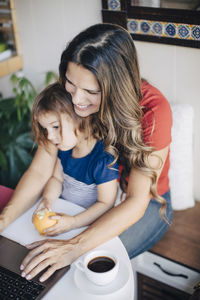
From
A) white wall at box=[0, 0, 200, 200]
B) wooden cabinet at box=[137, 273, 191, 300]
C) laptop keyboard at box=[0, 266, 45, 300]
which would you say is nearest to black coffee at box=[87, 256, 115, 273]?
laptop keyboard at box=[0, 266, 45, 300]

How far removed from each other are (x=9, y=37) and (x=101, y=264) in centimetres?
177

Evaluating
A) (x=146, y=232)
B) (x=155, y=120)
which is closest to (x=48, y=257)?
(x=146, y=232)

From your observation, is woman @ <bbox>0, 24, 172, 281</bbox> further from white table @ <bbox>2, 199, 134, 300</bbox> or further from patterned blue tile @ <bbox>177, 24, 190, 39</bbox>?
patterned blue tile @ <bbox>177, 24, 190, 39</bbox>

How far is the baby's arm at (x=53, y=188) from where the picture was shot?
4.25ft

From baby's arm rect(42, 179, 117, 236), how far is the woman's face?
29cm

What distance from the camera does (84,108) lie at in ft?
4.00

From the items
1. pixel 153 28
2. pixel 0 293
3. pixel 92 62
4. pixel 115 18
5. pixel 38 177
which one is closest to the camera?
pixel 0 293

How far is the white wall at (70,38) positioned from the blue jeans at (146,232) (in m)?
0.46

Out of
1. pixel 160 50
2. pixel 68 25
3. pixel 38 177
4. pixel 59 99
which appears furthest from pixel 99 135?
pixel 68 25

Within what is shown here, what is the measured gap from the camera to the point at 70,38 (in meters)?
2.05

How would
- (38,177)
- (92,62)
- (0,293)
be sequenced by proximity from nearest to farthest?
1. (0,293)
2. (92,62)
3. (38,177)

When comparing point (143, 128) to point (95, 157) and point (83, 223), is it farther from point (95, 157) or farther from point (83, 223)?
point (83, 223)

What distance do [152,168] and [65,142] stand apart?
13.9 inches

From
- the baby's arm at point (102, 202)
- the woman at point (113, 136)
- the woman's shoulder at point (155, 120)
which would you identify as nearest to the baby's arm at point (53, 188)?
the woman at point (113, 136)
